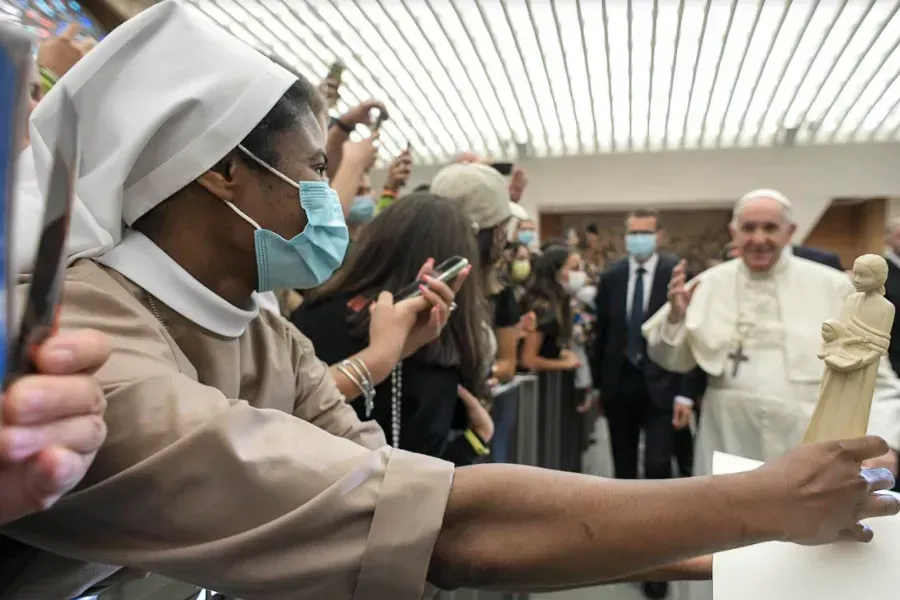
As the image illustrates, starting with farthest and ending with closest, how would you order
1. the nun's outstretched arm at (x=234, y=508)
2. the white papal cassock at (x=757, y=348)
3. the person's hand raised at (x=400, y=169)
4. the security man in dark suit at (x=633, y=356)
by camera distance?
the security man in dark suit at (x=633, y=356), the person's hand raised at (x=400, y=169), the white papal cassock at (x=757, y=348), the nun's outstretched arm at (x=234, y=508)

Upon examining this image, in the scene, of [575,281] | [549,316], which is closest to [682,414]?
[549,316]

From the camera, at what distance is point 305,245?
49.3 inches

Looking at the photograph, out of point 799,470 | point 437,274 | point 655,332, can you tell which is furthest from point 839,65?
point 799,470

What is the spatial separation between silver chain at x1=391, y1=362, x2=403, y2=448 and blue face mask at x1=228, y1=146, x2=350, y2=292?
2.38ft

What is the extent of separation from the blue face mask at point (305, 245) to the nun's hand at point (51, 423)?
1.94 ft

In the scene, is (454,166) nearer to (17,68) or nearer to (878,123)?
(17,68)

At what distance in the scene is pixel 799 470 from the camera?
81cm

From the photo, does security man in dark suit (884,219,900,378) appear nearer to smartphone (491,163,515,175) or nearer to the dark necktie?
the dark necktie

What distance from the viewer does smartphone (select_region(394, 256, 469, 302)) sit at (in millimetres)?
1919

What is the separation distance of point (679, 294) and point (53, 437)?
2.73 metres

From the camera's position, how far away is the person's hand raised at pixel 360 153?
2430mm

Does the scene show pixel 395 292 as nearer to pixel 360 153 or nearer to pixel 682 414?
pixel 360 153

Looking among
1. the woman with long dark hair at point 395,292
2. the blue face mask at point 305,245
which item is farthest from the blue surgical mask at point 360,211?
the blue face mask at point 305,245

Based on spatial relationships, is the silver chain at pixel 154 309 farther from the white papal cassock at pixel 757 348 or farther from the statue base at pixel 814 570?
the white papal cassock at pixel 757 348
